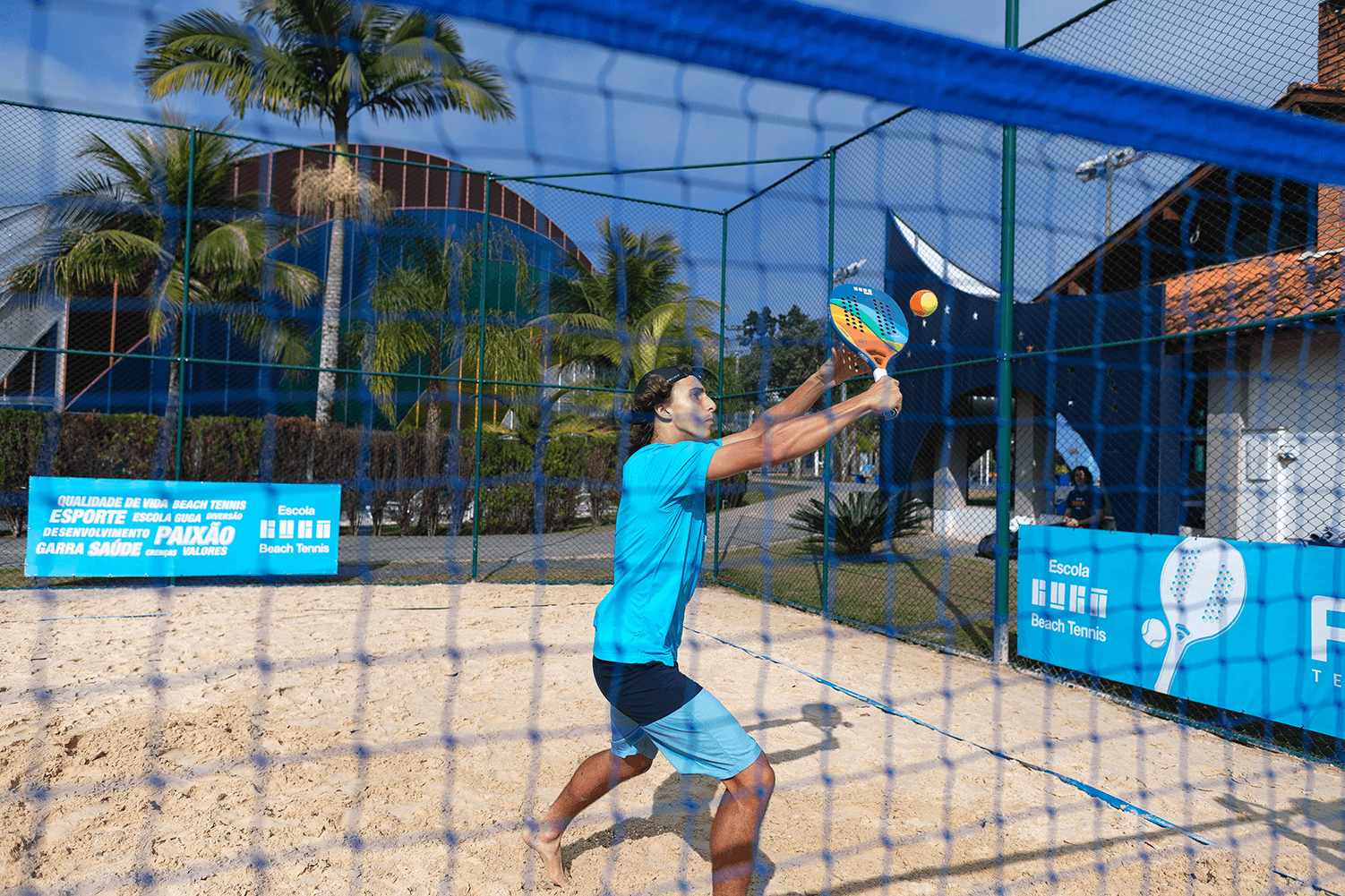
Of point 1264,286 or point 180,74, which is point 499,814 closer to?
point 1264,286

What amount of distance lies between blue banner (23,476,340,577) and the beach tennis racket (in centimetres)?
658

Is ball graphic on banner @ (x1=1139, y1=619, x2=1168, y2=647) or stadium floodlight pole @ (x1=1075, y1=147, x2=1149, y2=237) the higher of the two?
stadium floodlight pole @ (x1=1075, y1=147, x2=1149, y2=237)

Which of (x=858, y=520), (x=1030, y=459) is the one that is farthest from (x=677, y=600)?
(x=1030, y=459)

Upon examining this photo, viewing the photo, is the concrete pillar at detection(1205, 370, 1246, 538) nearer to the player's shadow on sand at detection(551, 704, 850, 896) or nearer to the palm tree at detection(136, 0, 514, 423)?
the player's shadow on sand at detection(551, 704, 850, 896)

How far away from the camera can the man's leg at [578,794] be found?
8.34ft

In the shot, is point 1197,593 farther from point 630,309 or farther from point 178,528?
point 630,309

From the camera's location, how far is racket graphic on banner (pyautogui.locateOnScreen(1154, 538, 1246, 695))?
4.28m

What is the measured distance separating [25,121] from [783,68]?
28.3ft

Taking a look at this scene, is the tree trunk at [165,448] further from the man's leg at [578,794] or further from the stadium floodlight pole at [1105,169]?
the stadium floodlight pole at [1105,169]

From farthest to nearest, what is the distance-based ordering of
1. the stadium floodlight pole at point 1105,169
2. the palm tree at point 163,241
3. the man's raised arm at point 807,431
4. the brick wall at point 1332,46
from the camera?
1. the palm tree at point 163,241
2. the stadium floodlight pole at point 1105,169
3. the brick wall at point 1332,46
4. the man's raised arm at point 807,431

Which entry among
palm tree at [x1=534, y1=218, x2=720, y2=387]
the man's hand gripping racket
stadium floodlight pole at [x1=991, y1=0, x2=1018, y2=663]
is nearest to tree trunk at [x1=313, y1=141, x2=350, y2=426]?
palm tree at [x1=534, y1=218, x2=720, y2=387]

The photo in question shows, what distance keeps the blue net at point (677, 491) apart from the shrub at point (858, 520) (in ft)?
0.23

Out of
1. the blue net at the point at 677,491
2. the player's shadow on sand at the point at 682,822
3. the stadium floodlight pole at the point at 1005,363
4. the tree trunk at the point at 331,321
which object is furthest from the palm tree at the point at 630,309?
the player's shadow on sand at the point at 682,822

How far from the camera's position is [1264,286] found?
5.20 meters
